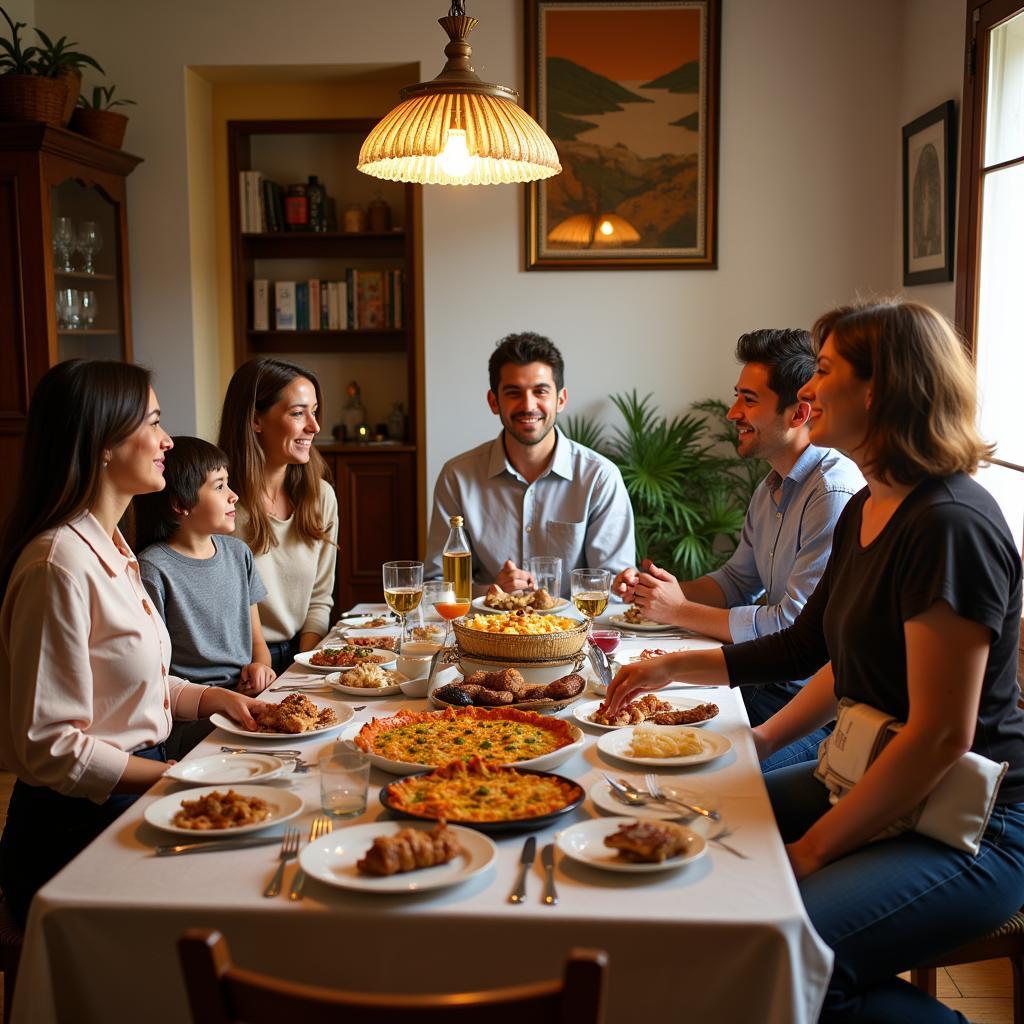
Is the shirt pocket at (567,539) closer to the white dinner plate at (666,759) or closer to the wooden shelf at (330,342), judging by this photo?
the white dinner plate at (666,759)

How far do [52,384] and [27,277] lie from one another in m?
2.77

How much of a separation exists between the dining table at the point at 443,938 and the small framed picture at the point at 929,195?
10.6 ft

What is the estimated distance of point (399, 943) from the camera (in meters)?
1.28

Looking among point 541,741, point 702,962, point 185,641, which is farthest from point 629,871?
point 185,641

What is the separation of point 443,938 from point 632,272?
13.1ft

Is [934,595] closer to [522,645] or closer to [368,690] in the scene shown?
[522,645]

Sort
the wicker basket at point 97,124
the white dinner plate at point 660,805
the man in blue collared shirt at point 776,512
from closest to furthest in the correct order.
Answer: the white dinner plate at point 660,805 → the man in blue collared shirt at point 776,512 → the wicker basket at point 97,124

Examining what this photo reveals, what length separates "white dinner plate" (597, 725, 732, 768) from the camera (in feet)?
5.68

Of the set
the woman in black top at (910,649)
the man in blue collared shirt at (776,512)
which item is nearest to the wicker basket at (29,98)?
the man in blue collared shirt at (776,512)

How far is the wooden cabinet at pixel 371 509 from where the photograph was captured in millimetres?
Result: 5375

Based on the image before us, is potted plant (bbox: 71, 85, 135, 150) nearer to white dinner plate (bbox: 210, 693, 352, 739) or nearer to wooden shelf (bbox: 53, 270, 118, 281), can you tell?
wooden shelf (bbox: 53, 270, 118, 281)

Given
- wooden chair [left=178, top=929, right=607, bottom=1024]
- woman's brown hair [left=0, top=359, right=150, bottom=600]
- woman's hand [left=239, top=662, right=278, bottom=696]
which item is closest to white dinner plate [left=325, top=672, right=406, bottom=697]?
woman's hand [left=239, top=662, right=278, bottom=696]

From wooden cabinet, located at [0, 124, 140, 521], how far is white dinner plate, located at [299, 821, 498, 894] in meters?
3.16

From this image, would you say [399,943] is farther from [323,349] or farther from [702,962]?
[323,349]
